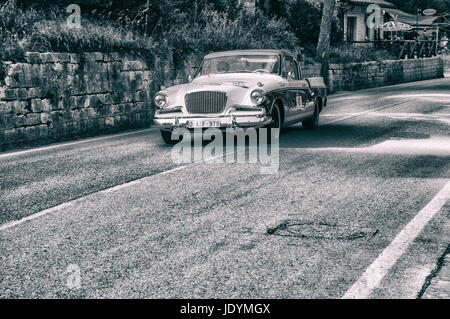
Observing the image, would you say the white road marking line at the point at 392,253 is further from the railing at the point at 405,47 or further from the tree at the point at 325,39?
the railing at the point at 405,47

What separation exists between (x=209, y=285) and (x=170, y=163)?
5.08m

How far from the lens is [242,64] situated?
1233 cm

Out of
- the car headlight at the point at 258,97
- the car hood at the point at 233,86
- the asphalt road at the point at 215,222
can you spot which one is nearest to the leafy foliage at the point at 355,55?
the car hood at the point at 233,86

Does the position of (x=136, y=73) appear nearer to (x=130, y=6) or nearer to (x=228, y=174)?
Result: (x=130, y=6)

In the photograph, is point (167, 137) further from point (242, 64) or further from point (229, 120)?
point (242, 64)

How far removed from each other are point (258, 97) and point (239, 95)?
31cm

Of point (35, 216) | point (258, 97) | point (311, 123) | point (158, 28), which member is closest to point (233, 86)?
point (258, 97)

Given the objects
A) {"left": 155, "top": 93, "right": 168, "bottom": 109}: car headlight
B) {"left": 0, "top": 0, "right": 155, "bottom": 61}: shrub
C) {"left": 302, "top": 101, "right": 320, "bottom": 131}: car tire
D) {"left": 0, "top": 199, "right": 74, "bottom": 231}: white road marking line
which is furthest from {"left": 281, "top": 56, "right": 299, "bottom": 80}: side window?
{"left": 0, "top": 199, "right": 74, "bottom": 231}: white road marking line

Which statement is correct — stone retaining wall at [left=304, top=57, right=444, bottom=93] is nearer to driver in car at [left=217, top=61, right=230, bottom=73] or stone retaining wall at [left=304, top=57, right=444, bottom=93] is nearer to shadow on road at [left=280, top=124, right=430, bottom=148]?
A: shadow on road at [left=280, top=124, right=430, bottom=148]

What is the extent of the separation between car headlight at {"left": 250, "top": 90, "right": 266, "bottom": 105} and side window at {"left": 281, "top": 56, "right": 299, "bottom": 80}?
1.55 metres

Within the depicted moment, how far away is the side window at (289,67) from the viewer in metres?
12.3

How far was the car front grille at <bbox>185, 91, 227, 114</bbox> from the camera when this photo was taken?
1084 cm

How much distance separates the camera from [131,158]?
9.84 m
